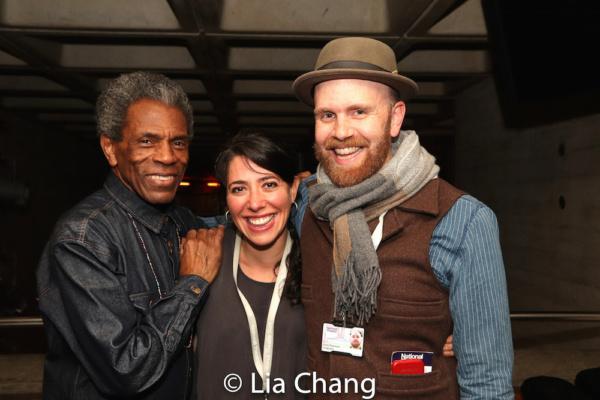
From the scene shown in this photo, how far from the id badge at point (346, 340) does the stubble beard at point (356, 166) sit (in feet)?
1.63

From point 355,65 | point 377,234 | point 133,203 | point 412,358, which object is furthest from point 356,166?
point 133,203

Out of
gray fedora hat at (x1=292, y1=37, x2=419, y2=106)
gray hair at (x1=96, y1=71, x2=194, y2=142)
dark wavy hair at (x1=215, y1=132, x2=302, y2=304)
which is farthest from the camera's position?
dark wavy hair at (x1=215, y1=132, x2=302, y2=304)

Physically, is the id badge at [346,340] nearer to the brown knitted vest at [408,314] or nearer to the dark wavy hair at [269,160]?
the brown knitted vest at [408,314]

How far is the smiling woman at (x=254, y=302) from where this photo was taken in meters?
1.74

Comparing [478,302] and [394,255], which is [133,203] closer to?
[394,255]

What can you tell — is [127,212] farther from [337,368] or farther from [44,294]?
[337,368]

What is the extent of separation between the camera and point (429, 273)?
57.9 inches

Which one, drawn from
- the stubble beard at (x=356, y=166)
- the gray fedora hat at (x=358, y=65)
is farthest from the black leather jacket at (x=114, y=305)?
the gray fedora hat at (x=358, y=65)

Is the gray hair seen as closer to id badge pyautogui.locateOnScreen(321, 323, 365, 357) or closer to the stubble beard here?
the stubble beard

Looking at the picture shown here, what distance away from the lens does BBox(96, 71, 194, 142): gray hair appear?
1.67m

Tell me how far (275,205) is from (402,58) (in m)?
3.72

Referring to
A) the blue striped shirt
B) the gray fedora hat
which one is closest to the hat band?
the gray fedora hat

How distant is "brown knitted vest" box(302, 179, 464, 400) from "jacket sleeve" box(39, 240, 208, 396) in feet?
1.86

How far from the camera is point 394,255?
149cm
